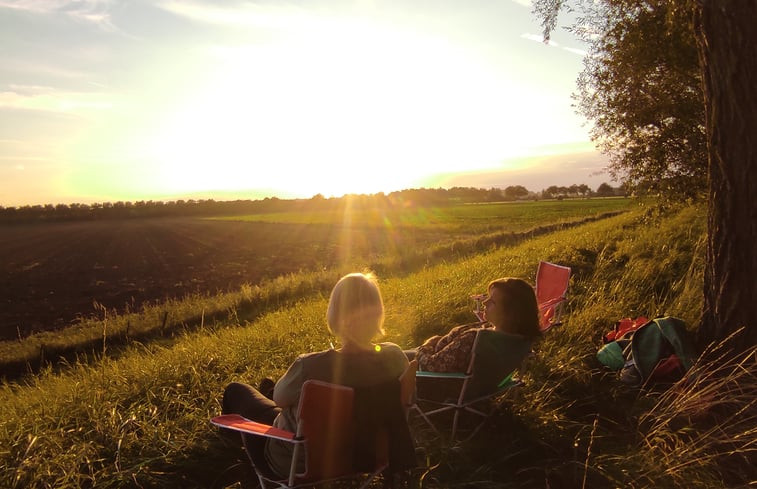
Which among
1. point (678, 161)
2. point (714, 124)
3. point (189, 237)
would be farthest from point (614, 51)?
point (189, 237)

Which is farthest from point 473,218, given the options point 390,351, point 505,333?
point 390,351

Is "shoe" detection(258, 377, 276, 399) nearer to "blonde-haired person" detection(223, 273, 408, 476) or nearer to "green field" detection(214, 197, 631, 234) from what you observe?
"blonde-haired person" detection(223, 273, 408, 476)

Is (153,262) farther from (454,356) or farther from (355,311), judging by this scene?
(355,311)

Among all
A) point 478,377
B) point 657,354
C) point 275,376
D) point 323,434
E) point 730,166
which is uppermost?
point 730,166

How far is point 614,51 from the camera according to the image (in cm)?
1187

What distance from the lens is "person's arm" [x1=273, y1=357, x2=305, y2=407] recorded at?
2648mm

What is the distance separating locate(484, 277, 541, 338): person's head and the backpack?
1367 mm

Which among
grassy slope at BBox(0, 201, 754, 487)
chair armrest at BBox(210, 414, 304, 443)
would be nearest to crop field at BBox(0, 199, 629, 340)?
grassy slope at BBox(0, 201, 754, 487)

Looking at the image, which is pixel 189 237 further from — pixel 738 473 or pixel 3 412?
pixel 738 473

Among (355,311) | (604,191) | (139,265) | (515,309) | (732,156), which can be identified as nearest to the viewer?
(355,311)

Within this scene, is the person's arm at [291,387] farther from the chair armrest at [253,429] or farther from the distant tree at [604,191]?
the distant tree at [604,191]

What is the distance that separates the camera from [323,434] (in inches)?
98.6

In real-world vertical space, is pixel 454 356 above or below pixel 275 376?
above

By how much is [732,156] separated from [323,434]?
4.14m
